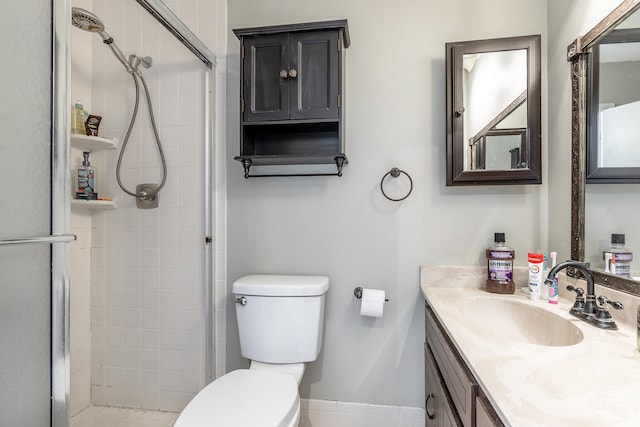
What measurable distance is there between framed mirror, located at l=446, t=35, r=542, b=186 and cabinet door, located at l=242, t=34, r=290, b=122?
0.75m

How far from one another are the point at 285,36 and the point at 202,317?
4.74 feet

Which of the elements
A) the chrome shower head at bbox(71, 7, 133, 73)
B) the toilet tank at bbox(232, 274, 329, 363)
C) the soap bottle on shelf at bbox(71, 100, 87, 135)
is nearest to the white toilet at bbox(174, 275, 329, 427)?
the toilet tank at bbox(232, 274, 329, 363)

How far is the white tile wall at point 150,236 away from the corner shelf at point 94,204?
0.14 feet

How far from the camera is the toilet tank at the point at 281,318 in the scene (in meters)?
1.34

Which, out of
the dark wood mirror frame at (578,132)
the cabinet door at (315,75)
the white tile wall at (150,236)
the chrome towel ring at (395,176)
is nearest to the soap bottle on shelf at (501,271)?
A: the dark wood mirror frame at (578,132)

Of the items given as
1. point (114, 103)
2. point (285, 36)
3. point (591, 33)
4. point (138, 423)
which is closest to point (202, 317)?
point (138, 423)

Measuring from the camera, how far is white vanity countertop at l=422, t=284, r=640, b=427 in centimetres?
52

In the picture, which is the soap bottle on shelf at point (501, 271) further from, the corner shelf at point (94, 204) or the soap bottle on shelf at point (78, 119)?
the soap bottle on shelf at point (78, 119)

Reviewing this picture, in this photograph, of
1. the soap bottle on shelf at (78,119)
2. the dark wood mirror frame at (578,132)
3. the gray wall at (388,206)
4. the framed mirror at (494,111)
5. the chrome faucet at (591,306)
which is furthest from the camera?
the soap bottle on shelf at (78,119)

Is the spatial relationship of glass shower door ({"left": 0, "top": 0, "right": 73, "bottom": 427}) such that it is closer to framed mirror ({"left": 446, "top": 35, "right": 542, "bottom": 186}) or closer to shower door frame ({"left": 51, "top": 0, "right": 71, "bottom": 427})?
shower door frame ({"left": 51, "top": 0, "right": 71, "bottom": 427})

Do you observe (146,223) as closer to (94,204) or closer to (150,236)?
(150,236)

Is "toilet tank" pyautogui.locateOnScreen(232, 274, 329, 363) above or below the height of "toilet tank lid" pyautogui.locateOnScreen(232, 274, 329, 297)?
below

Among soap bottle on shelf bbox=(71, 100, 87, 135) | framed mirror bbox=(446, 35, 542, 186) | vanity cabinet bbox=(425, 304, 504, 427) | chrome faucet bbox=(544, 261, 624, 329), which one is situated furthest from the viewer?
soap bottle on shelf bbox=(71, 100, 87, 135)

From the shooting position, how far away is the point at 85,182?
1602 millimetres
